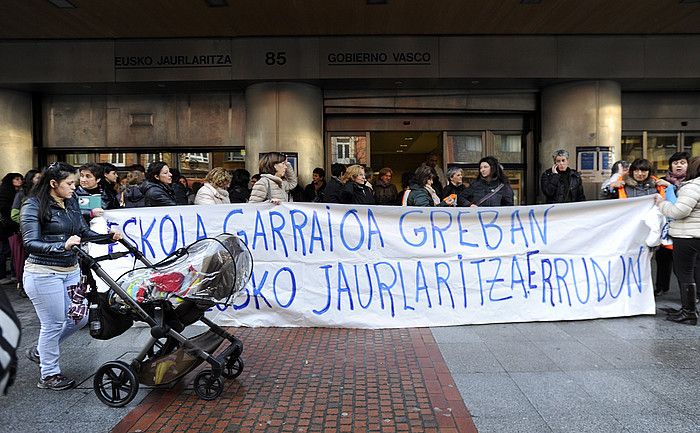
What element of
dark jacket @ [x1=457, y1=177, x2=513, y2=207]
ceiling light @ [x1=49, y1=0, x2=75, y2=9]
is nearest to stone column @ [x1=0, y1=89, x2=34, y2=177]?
ceiling light @ [x1=49, y1=0, x2=75, y2=9]

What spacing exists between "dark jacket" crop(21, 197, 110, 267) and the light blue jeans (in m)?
0.13

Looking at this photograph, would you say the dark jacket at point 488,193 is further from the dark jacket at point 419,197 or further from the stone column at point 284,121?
the stone column at point 284,121

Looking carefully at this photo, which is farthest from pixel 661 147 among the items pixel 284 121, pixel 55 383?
pixel 55 383

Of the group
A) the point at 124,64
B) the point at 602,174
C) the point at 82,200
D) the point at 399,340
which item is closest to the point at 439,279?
the point at 399,340

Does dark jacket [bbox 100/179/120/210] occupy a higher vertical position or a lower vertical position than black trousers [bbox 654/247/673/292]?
higher

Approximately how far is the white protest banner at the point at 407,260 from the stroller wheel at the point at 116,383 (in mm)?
2052

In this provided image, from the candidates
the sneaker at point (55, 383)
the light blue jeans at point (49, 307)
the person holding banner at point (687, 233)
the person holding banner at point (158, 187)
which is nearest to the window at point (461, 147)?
the person holding banner at point (687, 233)

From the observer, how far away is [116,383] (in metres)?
3.87

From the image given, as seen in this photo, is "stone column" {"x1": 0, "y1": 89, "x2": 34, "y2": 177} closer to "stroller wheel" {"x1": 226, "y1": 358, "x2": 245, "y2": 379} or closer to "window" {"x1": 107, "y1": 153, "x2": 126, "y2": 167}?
"window" {"x1": 107, "y1": 153, "x2": 126, "y2": 167}

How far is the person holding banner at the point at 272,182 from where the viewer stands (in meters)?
6.49

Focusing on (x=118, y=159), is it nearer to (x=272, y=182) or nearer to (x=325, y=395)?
(x=272, y=182)

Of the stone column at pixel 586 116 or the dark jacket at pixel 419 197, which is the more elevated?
the stone column at pixel 586 116

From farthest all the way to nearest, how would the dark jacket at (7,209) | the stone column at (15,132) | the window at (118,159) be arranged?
the window at (118,159) → the stone column at (15,132) → the dark jacket at (7,209)

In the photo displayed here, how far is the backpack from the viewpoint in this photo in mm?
7047
